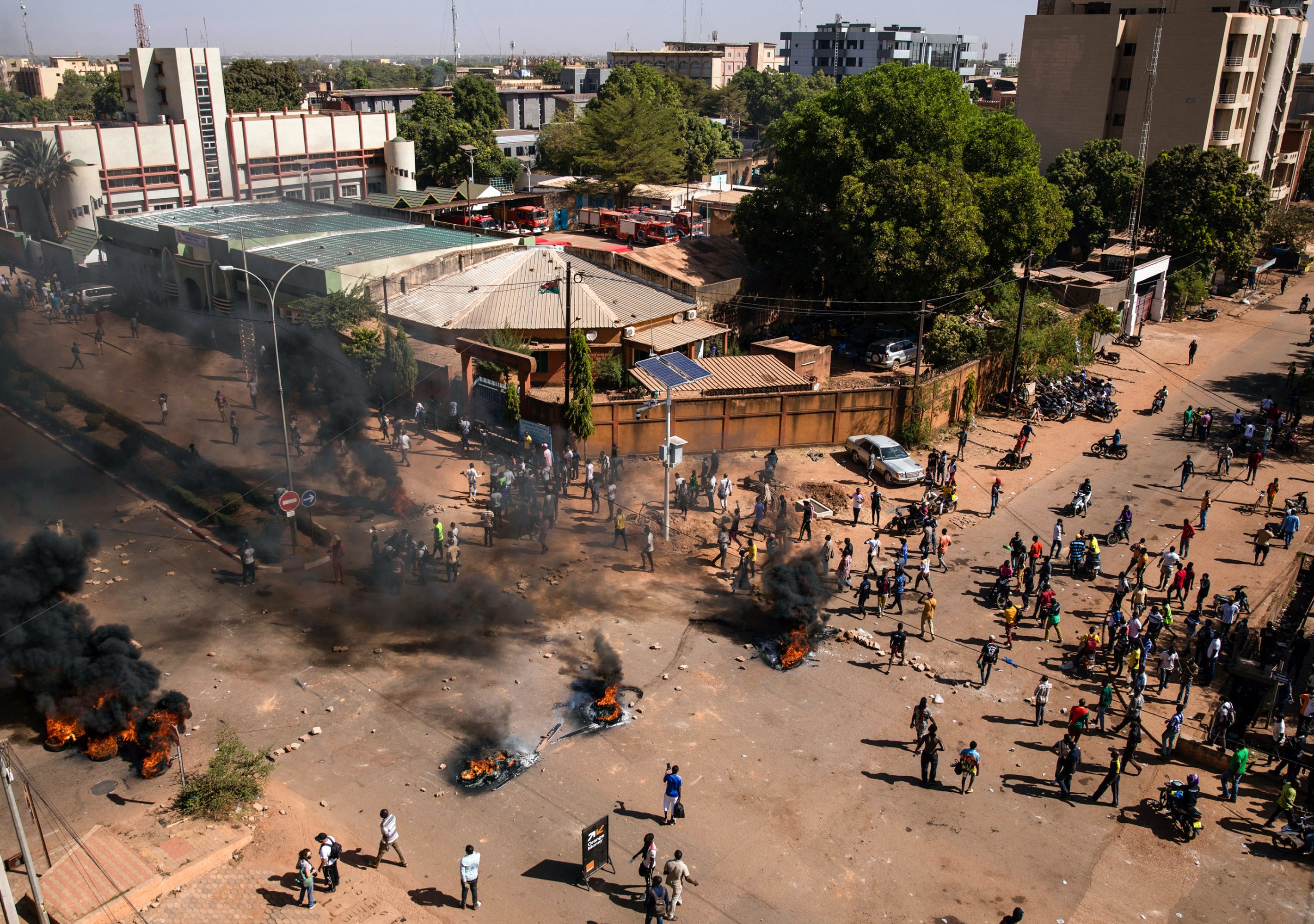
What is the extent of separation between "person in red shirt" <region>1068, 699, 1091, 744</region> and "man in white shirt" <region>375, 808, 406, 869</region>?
10.5m

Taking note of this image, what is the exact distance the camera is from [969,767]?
49.2 ft

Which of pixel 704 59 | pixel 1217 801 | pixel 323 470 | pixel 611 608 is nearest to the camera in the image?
pixel 1217 801

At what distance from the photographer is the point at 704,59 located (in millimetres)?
131750

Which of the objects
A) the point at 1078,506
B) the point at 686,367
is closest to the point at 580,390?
the point at 686,367

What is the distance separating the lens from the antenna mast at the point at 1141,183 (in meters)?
40.9

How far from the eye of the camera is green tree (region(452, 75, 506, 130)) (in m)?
75.1

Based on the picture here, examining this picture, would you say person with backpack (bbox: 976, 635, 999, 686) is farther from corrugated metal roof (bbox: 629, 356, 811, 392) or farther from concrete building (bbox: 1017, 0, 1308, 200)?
concrete building (bbox: 1017, 0, 1308, 200)

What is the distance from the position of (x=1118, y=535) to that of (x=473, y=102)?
65031mm

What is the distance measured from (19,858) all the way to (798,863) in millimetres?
10938

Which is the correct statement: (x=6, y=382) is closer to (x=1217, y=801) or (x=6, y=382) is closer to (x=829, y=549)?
(x=829, y=549)

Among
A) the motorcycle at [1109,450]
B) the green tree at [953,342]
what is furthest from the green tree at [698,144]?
the motorcycle at [1109,450]

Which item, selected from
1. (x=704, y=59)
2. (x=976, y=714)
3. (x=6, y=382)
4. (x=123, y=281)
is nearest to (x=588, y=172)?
(x=123, y=281)

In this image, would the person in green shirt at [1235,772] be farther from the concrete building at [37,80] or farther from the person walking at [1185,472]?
the concrete building at [37,80]

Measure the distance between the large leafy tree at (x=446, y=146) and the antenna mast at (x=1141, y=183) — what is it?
40542 millimetres
